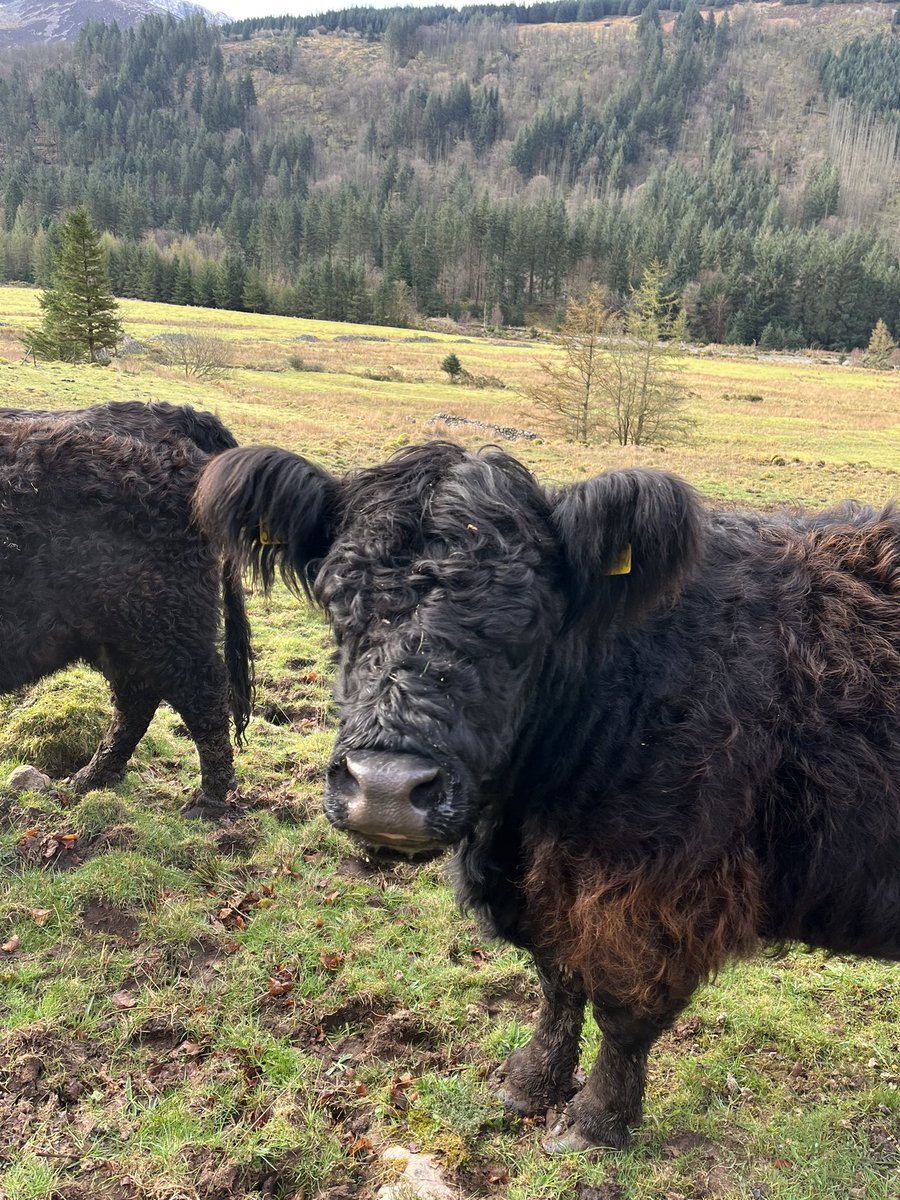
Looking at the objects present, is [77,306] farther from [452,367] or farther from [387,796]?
[387,796]

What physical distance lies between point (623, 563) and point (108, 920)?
3808 millimetres

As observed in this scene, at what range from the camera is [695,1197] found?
323cm

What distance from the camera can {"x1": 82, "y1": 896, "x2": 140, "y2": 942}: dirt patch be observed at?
442 centimetres

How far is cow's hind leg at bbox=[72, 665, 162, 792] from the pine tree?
32628 millimetres

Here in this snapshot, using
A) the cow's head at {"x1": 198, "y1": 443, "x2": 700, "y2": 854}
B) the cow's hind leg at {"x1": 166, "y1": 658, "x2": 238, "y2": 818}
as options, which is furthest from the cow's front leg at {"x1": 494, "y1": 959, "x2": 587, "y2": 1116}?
the cow's hind leg at {"x1": 166, "y1": 658, "x2": 238, "y2": 818}

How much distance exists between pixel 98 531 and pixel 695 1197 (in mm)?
4745

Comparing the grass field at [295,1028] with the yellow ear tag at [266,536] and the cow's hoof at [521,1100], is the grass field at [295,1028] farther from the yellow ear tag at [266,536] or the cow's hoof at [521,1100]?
the yellow ear tag at [266,536]

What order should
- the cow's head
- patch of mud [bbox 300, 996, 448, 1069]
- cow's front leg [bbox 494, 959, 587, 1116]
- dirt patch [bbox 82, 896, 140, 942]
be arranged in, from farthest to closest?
dirt patch [bbox 82, 896, 140, 942] → patch of mud [bbox 300, 996, 448, 1069] → cow's front leg [bbox 494, 959, 587, 1116] → the cow's head

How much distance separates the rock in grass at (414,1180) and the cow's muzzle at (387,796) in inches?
71.5

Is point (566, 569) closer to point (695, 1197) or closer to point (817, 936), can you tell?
point (817, 936)

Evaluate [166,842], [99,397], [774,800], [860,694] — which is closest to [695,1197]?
[774,800]

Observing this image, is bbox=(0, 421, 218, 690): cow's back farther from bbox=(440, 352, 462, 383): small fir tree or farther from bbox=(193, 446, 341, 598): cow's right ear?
bbox=(440, 352, 462, 383): small fir tree

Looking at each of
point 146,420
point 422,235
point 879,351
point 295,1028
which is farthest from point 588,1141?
point 422,235

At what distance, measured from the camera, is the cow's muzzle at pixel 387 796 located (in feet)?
7.29
